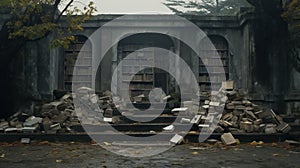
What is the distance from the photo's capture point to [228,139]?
860 centimetres

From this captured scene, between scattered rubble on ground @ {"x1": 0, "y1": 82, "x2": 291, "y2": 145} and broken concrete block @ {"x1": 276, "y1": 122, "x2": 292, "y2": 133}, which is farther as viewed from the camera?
scattered rubble on ground @ {"x1": 0, "y1": 82, "x2": 291, "y2": 145}

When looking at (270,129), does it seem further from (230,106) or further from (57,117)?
(57,117)

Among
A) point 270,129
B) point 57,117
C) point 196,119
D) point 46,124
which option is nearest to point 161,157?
point 196,119

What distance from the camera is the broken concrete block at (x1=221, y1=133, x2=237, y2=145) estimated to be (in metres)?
8.50

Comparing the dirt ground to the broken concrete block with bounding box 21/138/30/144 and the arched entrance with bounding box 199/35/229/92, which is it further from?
the arched entrance with bounding box 199/35/229/92

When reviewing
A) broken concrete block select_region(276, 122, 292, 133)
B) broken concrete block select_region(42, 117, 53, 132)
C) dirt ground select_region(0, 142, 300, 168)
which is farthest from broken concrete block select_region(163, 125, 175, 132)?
broken concrete block select_region(42, 117, 53, 132)

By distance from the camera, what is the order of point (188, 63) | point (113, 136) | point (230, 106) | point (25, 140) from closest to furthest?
point (25, 140) < point (113, 136) < point (230, 106) < point (188, 63)

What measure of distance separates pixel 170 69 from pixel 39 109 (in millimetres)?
6649

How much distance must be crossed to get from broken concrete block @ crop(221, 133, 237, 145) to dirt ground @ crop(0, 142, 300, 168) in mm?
274

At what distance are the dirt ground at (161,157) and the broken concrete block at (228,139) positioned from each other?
27cm

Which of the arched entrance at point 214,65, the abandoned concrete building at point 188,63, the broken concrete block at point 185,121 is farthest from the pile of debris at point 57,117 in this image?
the arched entrance at point 214,65

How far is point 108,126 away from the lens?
32.9 feet

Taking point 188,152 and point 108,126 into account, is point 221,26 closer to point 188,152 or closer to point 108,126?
point 108,126

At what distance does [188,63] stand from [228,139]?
7.03 meters
